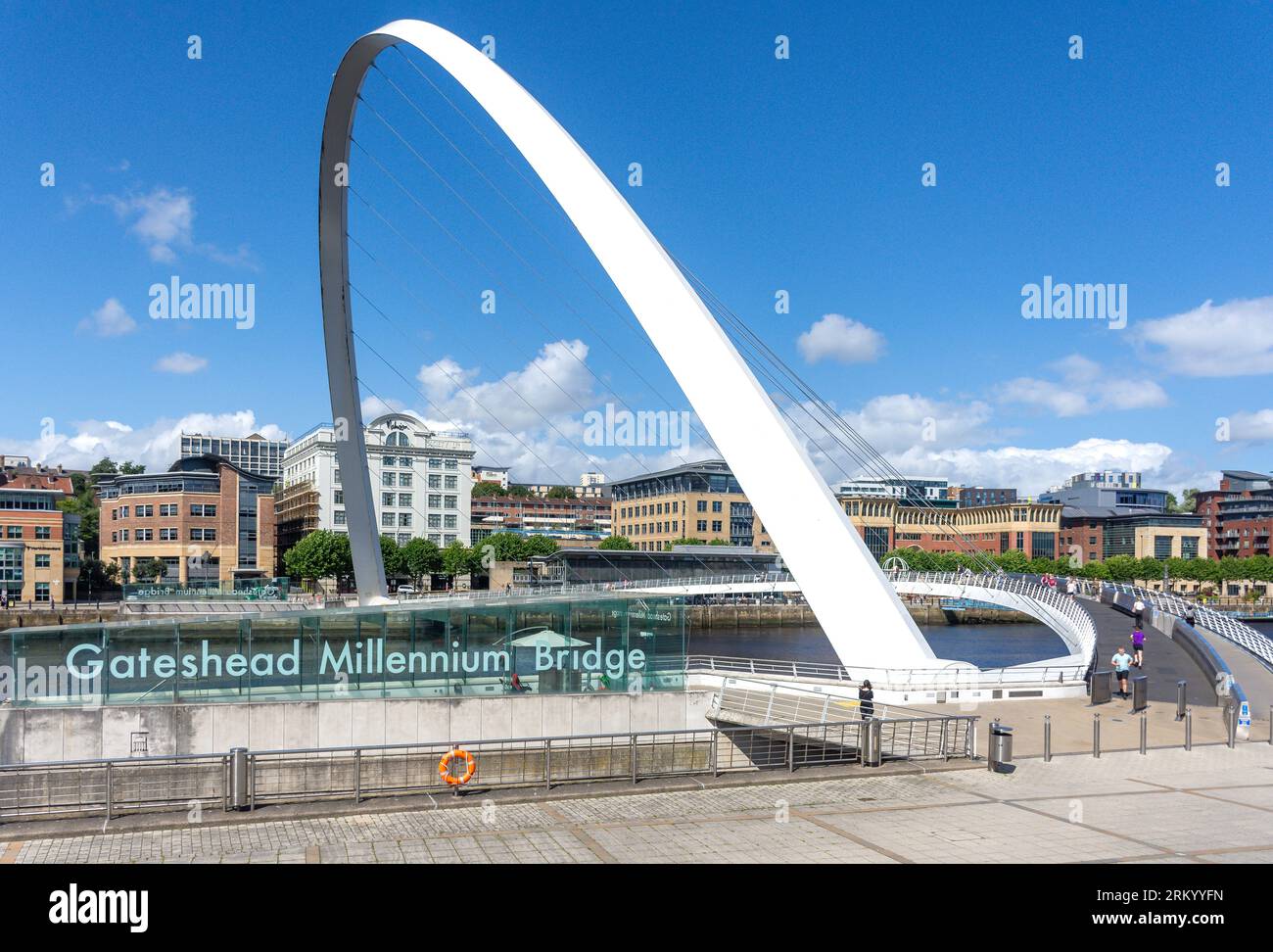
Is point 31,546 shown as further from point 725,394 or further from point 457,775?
point 457,775

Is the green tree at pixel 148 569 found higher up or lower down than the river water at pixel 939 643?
higher up

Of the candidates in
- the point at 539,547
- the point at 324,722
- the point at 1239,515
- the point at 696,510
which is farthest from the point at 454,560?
the point at 1239,515

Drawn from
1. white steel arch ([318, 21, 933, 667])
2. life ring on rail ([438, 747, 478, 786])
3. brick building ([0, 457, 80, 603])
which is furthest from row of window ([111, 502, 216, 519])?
life ring on rail ([438, 747, 478, 786])

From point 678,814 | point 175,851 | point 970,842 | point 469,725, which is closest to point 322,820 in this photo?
point 175,851

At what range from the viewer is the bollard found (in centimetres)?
1009

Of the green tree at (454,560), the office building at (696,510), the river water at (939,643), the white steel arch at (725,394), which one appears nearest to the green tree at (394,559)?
the green tree at (454,560)

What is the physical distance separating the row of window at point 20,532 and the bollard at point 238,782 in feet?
224

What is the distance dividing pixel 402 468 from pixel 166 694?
75.9m

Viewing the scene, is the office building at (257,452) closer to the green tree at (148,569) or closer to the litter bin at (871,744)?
the green tree at (148,569)

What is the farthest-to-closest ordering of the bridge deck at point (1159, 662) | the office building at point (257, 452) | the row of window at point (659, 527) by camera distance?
the office building at point (257, 452), the row of window at point (659, 527), the bridge deck at point (1159, 662)

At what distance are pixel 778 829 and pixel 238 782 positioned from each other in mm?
5062

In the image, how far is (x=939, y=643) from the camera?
58.8 metres

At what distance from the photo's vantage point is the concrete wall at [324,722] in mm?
15359

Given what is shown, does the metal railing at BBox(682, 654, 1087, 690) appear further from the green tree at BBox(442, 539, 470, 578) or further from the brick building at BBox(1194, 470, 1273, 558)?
the brick building at BBox(1194, 470, 1273, 558)
